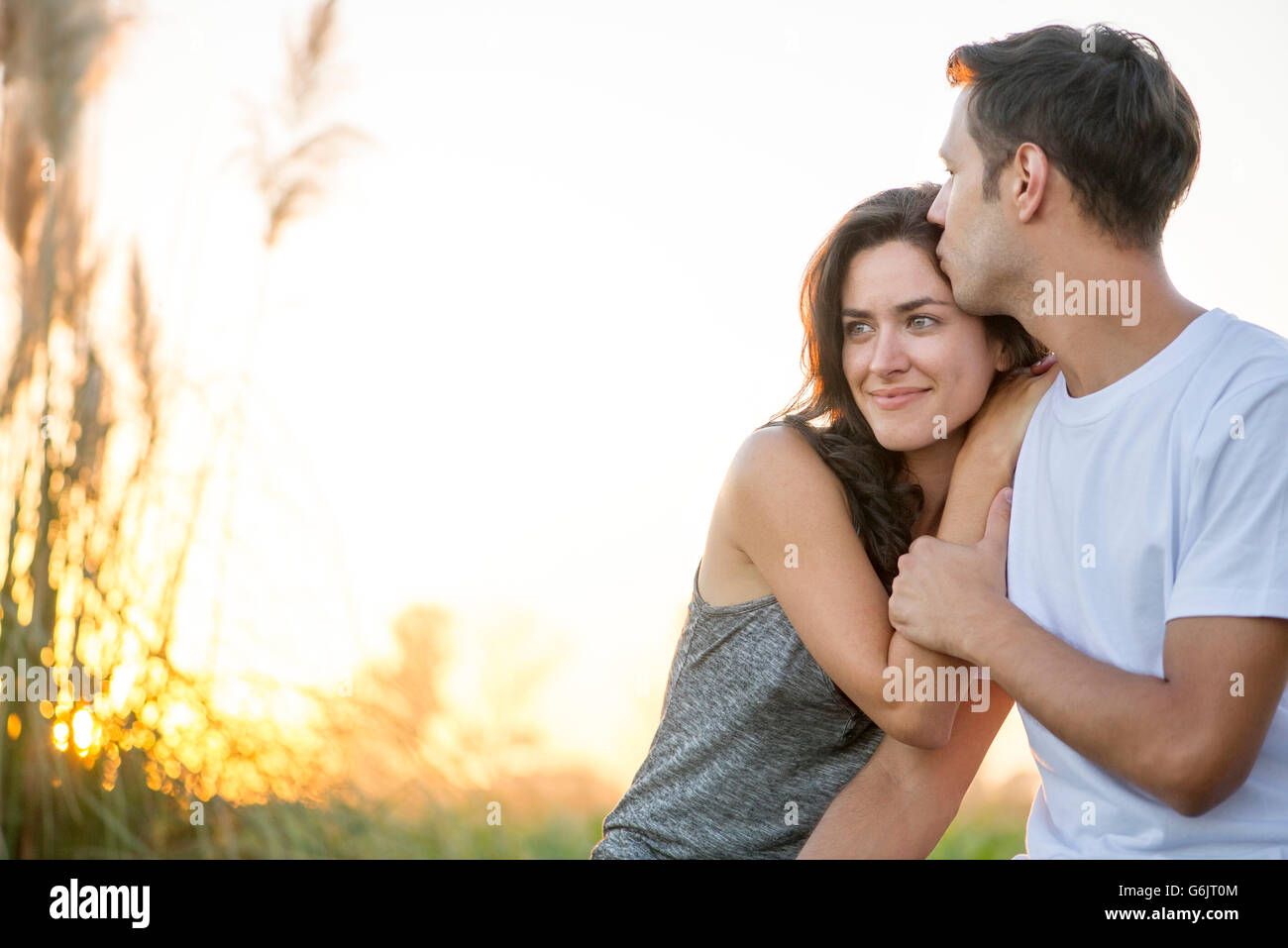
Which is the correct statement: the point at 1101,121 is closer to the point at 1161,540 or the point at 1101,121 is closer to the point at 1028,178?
the point at 1028,178

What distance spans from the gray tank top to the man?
0.07 metres

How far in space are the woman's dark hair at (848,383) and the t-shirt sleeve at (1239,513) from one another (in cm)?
53

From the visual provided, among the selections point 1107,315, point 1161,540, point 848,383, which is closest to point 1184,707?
point 1161,540

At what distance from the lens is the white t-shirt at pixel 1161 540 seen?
1.20m

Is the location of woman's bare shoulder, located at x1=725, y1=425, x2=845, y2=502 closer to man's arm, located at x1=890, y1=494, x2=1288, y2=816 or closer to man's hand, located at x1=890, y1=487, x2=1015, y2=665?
man's hand, located at x1=890, y1=487, x2=1015, y2=665

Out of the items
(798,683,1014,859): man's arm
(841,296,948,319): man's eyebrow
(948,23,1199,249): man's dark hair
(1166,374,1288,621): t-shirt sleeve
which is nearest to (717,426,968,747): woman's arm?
(798,683,1014,859): man's arm

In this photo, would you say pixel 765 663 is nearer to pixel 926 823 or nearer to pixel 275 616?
pixel 926 823

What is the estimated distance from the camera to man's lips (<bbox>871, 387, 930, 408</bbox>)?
169 cm

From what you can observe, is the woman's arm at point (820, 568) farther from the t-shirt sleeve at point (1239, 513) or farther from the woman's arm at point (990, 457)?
the t-shirt sleeve at point (1239, 513)

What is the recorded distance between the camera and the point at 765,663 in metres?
1.67

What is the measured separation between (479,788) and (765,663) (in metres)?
1.06

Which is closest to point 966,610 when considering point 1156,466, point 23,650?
point 1156,466

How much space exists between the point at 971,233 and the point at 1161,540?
21.0 inches

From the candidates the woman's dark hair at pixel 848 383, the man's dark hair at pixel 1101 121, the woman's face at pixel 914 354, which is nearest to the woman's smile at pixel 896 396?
the woman's face at pixel 914 354
